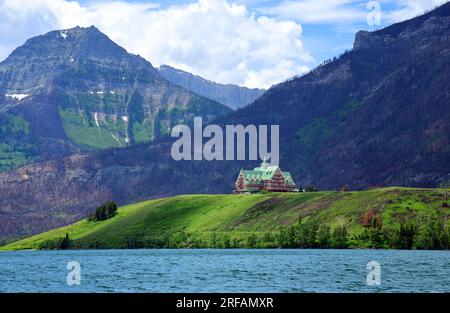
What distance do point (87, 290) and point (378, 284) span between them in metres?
37.6

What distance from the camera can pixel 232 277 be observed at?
124m

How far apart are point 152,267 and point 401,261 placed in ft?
159

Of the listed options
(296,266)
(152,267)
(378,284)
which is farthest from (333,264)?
(378,284)

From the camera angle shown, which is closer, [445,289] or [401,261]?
[445,289]

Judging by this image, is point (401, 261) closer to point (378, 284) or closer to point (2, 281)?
point (378, 284)

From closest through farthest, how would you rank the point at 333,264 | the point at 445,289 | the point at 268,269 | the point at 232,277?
the point at 445,289, the point at 232,277, the point at 268,269, the point at 333,264

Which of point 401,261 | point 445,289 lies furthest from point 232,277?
point 401,261

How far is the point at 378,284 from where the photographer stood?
10894 centimetres
